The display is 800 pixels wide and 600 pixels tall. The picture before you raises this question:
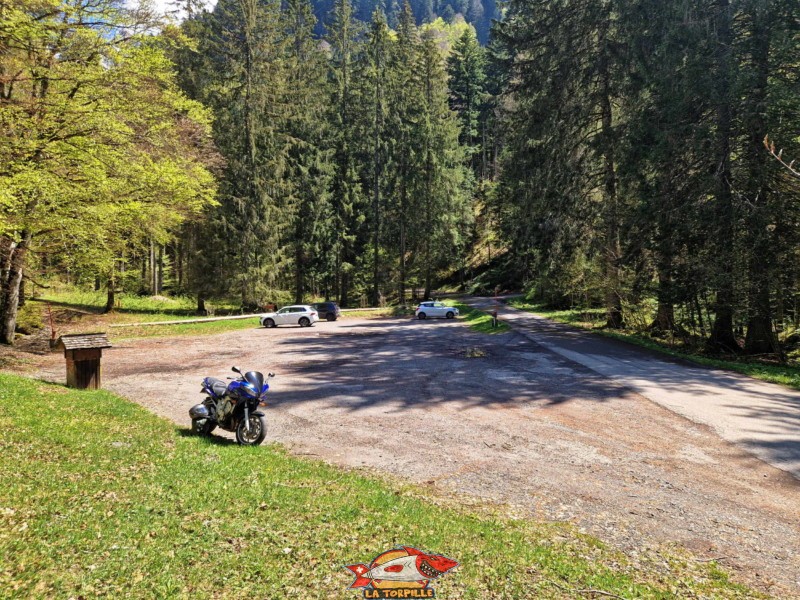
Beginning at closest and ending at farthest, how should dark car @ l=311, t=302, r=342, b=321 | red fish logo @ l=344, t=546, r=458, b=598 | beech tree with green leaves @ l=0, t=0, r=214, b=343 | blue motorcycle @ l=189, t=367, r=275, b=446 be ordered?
red fish logo @ l=344, t=546, r=458, b=598
blue motorcycle @ l=189, t=367, r=275, b=446
beech tree with green leaves @ l=0, t=0, r=214, b=343
dark car @ l=311, t=302, r=342, b=321

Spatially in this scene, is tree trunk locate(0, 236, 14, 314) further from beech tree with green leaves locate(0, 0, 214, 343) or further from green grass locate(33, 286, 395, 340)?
green grass locate(33, 286, 395, 340)

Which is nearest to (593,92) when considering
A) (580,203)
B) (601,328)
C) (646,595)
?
(580,203)

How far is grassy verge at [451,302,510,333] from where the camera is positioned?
24.9m

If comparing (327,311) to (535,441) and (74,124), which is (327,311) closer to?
(74,124)

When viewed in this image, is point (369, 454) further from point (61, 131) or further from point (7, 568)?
point (61, 131)

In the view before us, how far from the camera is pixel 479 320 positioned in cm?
2950

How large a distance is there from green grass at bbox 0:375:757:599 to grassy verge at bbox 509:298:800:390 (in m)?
11.4

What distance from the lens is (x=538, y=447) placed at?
7.93m

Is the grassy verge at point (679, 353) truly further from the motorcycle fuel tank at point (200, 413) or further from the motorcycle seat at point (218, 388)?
the motorcycle fuel tank at point (200, 413)

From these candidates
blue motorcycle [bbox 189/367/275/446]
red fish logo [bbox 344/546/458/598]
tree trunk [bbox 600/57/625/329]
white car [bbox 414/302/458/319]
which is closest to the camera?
red fish logo [bbox 344/546/458/598]

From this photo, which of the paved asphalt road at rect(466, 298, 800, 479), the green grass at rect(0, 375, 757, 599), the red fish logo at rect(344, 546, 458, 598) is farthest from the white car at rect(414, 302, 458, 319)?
the red fish logo at rect(344, 546, 458, 598)

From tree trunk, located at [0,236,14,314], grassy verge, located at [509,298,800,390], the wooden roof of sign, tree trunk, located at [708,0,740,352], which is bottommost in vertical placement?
grassy verge, located at [509,298,800,390]

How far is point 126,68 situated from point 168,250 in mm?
36063

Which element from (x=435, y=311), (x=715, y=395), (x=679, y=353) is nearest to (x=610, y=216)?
(x=679, y=353)
